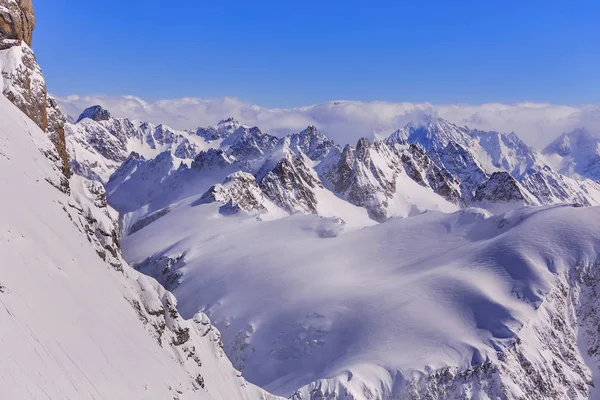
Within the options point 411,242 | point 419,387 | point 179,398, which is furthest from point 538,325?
point 179,398

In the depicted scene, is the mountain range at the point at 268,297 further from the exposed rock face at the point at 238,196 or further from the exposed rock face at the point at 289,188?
the exposed rock face at the point at 289,188

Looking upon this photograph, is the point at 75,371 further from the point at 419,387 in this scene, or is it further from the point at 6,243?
the point at 419,387

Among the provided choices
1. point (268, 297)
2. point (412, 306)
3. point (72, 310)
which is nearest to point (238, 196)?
point (268, 297)

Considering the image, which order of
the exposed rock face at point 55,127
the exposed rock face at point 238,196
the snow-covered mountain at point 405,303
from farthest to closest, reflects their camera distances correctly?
the exposed rock face at point 238,196
the snow-covered mountain at point 405,303
the exposed rock face at point 55,127

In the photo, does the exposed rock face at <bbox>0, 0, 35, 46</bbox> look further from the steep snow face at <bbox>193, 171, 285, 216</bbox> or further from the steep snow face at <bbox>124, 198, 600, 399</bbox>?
the steep snow face at <bbox>193, 171, 285, 216</bbox>

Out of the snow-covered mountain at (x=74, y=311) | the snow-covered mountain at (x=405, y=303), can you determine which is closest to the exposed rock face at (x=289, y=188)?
the snow-covered mountain at (x=405, y=303)
